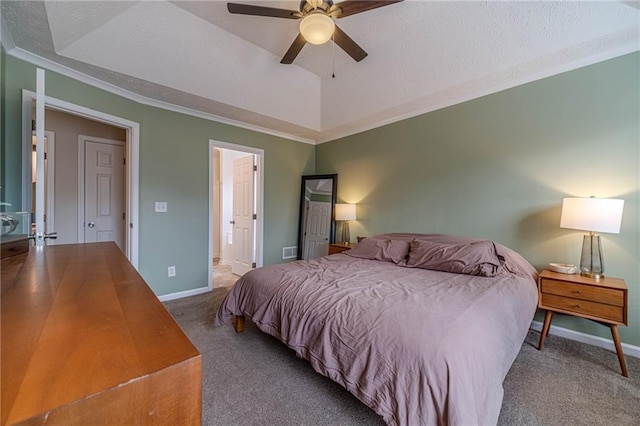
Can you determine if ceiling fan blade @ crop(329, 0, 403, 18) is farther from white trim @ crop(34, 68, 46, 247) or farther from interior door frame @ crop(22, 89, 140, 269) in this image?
interior door frame @ crop(22, 89, 140, 269)

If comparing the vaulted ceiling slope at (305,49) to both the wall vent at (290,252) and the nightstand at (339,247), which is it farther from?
the wall vent at (290,252)

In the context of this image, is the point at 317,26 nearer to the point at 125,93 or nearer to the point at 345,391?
the point at 125,93

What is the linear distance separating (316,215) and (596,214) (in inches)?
130

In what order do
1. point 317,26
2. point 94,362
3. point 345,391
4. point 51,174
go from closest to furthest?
point 94,362 < point 345,391 < point 317,26 < point 51,174

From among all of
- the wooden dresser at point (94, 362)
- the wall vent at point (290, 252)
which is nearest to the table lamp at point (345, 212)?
the wall vent at point (290, 252)

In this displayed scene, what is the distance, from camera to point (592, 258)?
213 cm

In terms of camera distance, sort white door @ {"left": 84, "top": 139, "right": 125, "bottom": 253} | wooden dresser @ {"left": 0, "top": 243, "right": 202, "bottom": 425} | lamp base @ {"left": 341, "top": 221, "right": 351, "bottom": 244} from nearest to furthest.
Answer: wooden dresser @ {"left": 0, "top": 243, "right": 202, "bottom": 425} < white door @ {"left": 84, "top": 139, "right": 125, "bottom": 253} < lamp base @ {"left": 341, "top": 221, "right": 351, "bottom": 244}

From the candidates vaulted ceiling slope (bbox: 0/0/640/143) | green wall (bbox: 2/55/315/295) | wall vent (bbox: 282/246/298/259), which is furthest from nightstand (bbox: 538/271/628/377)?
green wall (bbox: 2/55/315/295)

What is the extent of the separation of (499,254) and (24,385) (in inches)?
115

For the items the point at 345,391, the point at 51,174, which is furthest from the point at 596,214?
the point at 51,174

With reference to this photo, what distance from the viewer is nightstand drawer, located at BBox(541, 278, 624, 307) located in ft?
6.08

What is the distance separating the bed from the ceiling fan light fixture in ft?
6.18

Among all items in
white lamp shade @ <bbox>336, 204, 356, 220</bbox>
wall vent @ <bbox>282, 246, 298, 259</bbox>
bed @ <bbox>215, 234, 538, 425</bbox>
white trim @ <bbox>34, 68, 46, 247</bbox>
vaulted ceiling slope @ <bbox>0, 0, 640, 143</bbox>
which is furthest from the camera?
wall vent @ <bbox>282, 246, 298, 259</bbox>

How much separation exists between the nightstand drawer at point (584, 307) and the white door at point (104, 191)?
4.84m
